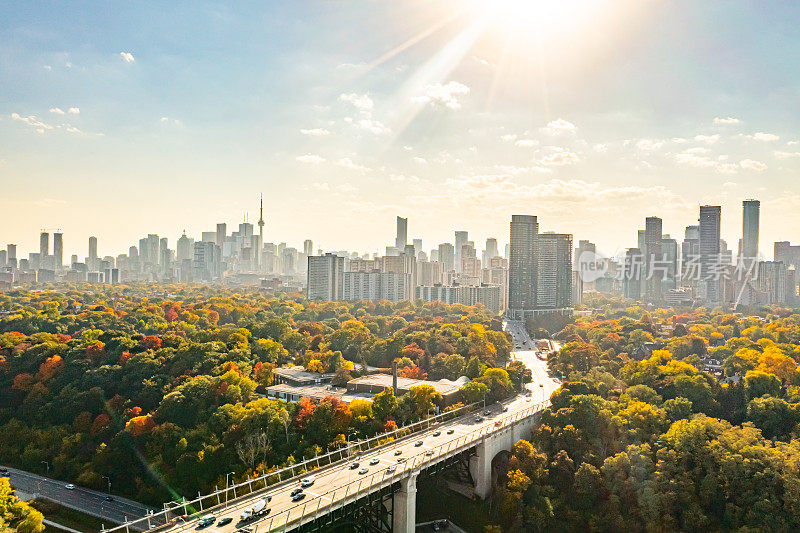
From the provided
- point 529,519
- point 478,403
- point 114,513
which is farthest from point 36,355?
point 529,519

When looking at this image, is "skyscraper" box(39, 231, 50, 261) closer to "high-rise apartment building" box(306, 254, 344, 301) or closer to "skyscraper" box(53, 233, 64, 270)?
"skyscraper" box(53, 233, 64, 270)

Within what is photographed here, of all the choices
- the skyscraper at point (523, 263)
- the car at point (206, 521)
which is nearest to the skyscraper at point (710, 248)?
the skyscraper at point (523, 263)

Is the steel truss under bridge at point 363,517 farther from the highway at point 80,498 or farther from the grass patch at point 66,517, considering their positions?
the grass patch at point 66,517

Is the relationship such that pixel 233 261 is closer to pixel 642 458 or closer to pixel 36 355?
pixel 36 355

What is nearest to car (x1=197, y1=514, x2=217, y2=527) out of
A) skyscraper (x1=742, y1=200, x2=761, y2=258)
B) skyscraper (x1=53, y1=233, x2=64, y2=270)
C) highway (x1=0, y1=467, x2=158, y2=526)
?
highway (x1=0, y1=467, x2=158, y2=526)

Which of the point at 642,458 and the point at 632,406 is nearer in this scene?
the point at 642,458

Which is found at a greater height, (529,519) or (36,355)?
(36,355)
